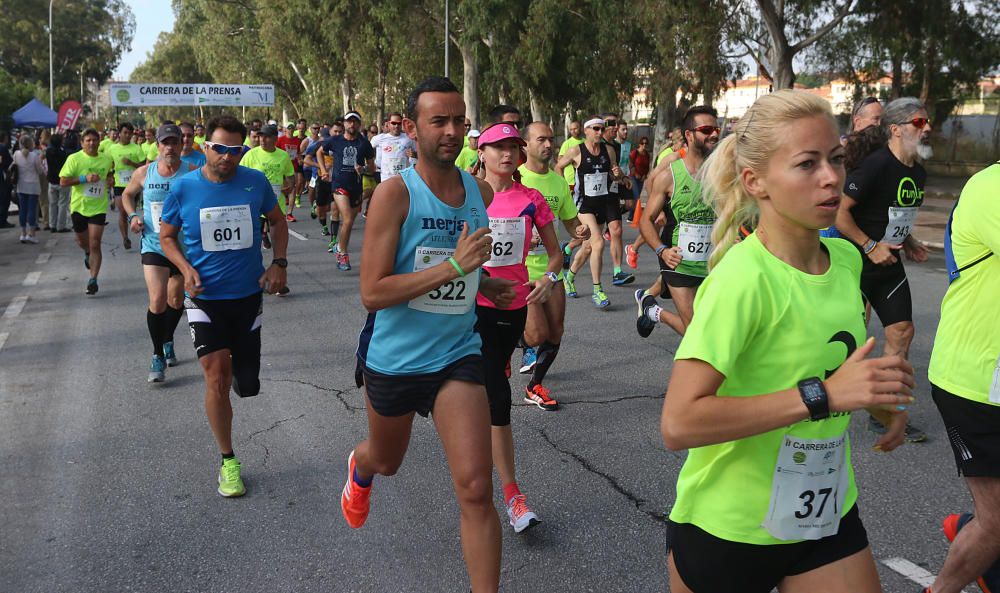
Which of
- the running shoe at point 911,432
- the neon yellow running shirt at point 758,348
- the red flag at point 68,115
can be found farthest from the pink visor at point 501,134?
the red flag at point 68,115

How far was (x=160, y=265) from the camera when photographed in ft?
22.8

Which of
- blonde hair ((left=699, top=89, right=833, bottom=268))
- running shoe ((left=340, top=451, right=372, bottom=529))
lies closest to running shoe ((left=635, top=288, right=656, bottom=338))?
running shoe ((left=340, top=451, right=372, bottom=529))

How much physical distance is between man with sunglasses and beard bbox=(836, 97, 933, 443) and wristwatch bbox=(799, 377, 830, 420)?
3.51 metres

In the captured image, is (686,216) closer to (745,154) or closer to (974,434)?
(974,434)

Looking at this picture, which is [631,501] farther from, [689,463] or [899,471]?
[689,463]

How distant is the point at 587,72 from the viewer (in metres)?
30.4

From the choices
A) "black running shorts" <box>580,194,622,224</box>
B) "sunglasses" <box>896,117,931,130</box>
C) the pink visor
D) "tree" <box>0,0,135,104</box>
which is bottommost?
"black running shorts" <box>580,194,622,224</box>

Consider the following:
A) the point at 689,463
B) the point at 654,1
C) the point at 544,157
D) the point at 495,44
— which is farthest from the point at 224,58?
the point at 689,463

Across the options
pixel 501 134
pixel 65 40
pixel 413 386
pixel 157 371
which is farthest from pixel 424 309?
pixel 65 40

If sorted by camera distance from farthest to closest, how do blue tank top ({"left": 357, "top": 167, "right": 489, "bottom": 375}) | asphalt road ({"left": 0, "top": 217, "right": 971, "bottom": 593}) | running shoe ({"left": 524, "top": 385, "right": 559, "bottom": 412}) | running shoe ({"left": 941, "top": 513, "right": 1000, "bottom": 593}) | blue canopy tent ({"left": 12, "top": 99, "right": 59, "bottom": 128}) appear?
1. blue canopy tent ({"left": 12, "top": 99, "right": 59, "bottom": 128})
2. running shoe ({"left": 524, "top": 385, "right": 559, "bottom": 412})
3. asphalt road ({"left": 0, "top": 217, "right": 971, "bottom": 593})
4. blue tank top ({"left": 357, "top": 167, "right": 489, "bottom": 375})
5. running shoe ({"left": 941, "top": 513, "right": 1000, "bottom": 593})

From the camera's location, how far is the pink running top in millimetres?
5035

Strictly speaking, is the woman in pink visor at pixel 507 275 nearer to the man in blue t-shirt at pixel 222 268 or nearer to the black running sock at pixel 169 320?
the man in blue t-shirt at pixel 222 268

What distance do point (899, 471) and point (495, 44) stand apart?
91.2 feet

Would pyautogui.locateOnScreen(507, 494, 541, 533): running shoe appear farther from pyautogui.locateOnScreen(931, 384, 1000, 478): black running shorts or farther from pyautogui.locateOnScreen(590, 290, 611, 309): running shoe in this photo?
pyautogui.locateOnScreen(590, 290, 611, 309): running shoe
